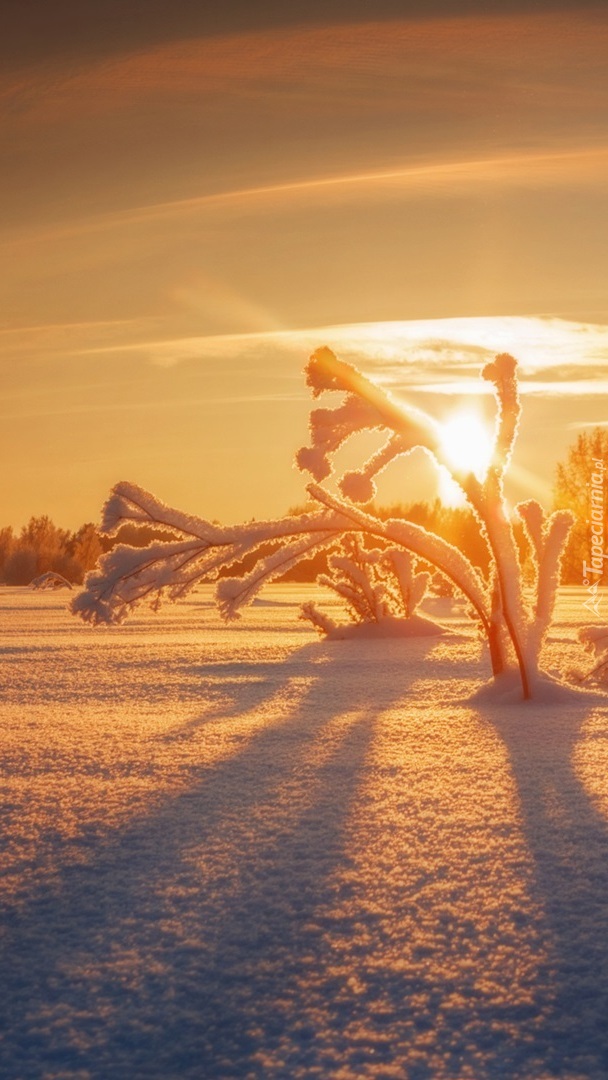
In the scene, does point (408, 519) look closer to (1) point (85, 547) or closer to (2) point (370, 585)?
(1) point (85, 547)

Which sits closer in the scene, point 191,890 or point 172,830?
point 191,890

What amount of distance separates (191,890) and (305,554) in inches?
135

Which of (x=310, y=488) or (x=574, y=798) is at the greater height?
(x=310, y=488)

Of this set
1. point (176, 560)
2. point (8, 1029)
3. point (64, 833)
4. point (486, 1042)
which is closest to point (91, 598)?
point (176, 560)

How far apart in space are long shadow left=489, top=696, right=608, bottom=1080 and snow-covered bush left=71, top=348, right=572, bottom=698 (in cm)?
147

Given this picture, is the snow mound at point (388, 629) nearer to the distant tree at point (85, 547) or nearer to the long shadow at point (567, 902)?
the long shadow at point (567, 902)

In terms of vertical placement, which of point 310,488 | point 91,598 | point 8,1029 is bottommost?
point 8,1029

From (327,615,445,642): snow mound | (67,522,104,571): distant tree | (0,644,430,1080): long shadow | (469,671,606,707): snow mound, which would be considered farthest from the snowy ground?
(67,522,104,571): distant tree

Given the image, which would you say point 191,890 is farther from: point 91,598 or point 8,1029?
point 91,598

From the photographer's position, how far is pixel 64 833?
3293 millimetres

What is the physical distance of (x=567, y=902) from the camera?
103 inches

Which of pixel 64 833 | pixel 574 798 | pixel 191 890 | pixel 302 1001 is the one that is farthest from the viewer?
pixel 574 798

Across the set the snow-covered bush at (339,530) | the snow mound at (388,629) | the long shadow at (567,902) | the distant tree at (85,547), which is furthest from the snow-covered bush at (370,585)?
the distant tree at (85,547)

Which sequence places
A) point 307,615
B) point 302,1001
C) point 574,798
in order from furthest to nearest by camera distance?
point 307,615 → point 574,798 → point 302,1001
